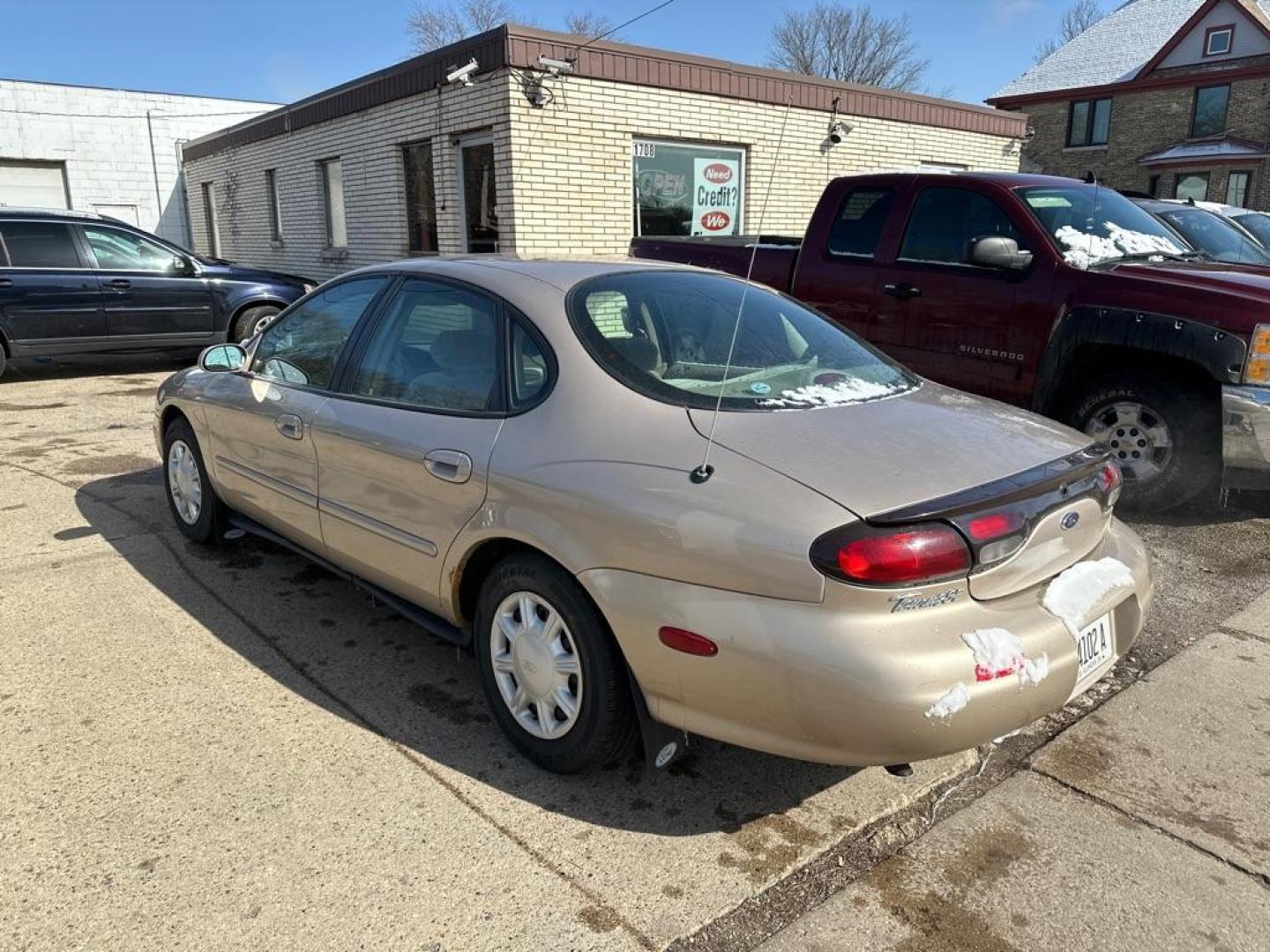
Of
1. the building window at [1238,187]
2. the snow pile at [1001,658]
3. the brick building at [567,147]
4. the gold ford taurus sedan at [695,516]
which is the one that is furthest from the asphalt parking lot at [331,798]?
the building window at [1238,187]

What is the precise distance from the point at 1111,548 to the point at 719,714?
135 centimetres

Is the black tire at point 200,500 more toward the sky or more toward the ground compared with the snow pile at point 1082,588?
more toward the ground

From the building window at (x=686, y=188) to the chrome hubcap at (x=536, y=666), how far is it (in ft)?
28.9

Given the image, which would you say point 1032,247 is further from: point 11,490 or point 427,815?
point 11,490

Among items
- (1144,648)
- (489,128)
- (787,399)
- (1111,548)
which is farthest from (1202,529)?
(489,128)

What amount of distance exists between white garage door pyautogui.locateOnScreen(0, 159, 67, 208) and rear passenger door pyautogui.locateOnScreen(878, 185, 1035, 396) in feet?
69.4

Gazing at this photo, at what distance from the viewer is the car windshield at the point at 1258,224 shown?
922cm

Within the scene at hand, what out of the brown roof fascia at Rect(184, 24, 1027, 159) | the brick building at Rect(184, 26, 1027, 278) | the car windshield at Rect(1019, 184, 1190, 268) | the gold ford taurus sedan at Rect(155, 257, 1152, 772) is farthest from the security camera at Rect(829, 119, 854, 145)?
the gold ford taurus sedan at Rect(155, 257, 1152, 772)

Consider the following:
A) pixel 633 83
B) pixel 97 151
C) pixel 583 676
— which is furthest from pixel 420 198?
pixel 97 151

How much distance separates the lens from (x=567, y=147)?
9.98m

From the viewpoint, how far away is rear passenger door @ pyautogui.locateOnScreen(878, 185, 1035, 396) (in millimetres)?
5453

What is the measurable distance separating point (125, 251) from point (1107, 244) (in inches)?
387

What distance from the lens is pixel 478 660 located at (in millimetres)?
2961

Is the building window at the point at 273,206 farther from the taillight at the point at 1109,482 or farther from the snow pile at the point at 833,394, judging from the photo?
the taillight at the point at 1109,482
